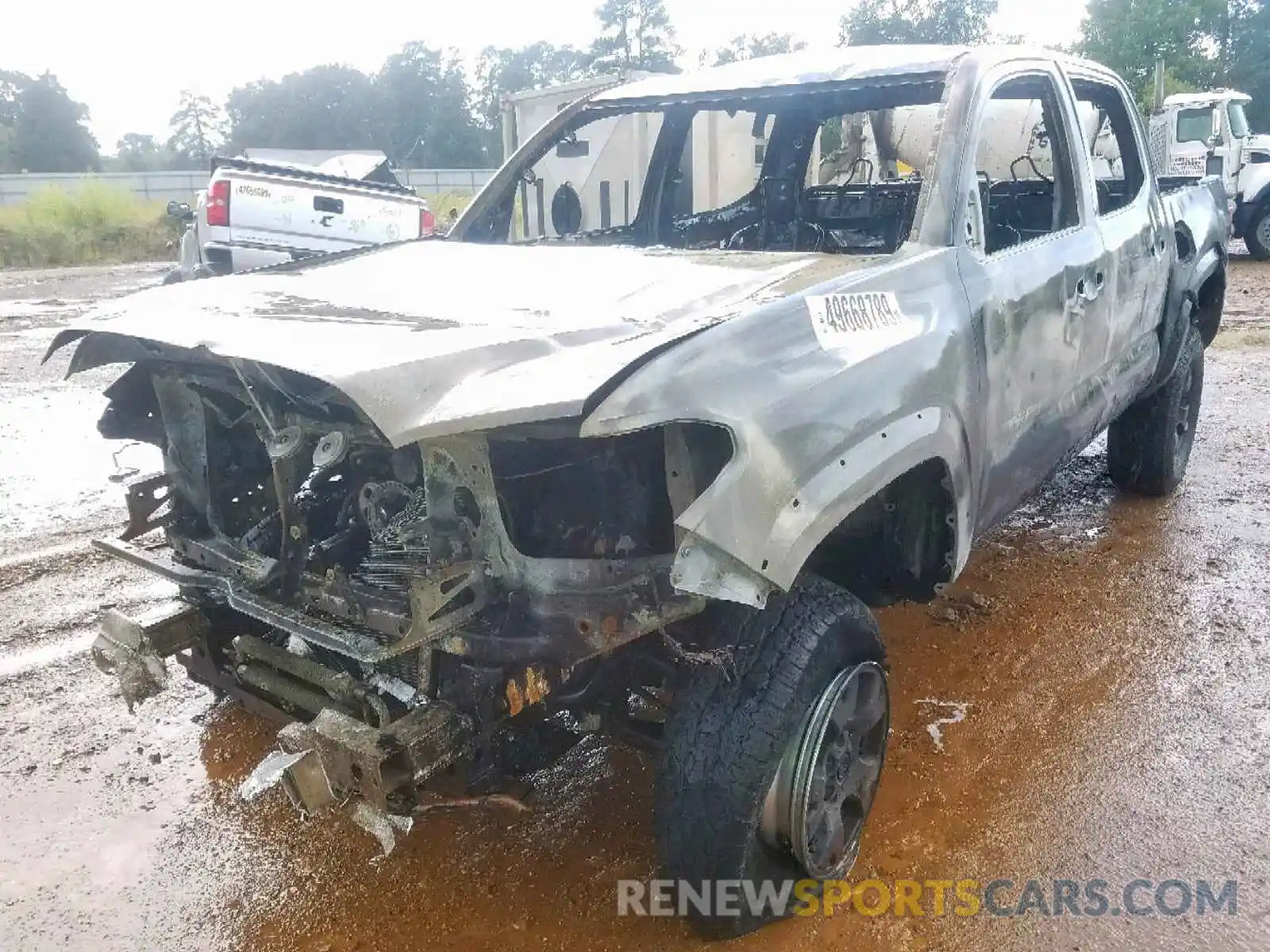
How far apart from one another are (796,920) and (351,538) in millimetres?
1382

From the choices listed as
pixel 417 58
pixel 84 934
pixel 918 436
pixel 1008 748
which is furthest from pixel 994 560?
pixel 417 58

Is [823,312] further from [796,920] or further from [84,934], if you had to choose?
[84,934]

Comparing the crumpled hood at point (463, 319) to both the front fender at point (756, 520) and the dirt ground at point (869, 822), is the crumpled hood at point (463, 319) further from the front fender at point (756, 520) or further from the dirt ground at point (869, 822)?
the dirt ground at point (869, 822)

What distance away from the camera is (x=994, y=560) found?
14.6 feet

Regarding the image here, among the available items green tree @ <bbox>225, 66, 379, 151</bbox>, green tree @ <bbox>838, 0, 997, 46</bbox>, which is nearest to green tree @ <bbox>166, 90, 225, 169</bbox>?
green tree @ <bbox>225, 66, 379, 151</bbox>

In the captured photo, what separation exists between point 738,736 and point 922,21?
50.8m

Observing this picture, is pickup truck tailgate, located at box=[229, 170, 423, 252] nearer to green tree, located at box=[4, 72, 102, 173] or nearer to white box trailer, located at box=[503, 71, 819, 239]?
white box trailer, located at box=[503, 71, 819, 239]

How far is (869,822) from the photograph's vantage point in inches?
107

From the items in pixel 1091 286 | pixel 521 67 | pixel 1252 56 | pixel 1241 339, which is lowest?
pixel 1241 339

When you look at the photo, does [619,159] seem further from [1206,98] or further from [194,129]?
[194,129]

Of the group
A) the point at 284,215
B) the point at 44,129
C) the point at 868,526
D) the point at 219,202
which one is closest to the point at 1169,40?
the point at 284,215

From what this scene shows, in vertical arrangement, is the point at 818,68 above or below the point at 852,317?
above

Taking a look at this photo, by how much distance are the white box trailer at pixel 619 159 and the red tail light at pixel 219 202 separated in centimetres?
269

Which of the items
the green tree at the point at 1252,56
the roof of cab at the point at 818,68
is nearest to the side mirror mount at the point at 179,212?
the roof of cab at the point at 818,68
